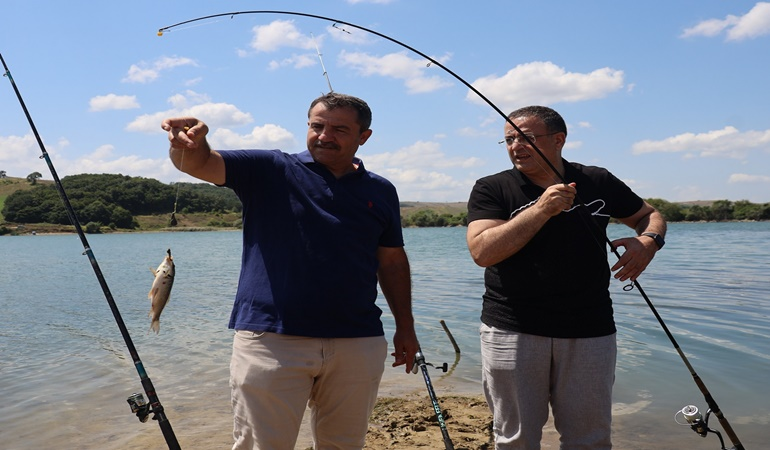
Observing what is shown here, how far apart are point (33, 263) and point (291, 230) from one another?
4261 cm

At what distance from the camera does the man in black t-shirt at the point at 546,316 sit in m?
3.17

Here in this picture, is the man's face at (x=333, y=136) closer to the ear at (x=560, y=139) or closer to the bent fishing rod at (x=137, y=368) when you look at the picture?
the ear at (x=560, y=139)

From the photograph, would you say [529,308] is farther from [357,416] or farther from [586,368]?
[357,416]

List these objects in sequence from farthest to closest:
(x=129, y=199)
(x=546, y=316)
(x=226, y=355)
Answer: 1. (x=226, y=355)
2. (x=129, y=199)
3. (x=546, y=316)

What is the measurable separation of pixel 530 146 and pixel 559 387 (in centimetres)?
117

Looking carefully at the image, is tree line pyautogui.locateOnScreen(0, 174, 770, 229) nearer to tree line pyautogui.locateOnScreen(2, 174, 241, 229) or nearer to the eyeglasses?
tree line pyautogui.locateOnScreen(2, 174, 241, 229)

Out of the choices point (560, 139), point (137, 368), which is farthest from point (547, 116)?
point (137, 368)

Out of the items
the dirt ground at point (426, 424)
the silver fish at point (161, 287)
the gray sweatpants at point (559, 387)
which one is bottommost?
the dirt ground at point (426, 424)

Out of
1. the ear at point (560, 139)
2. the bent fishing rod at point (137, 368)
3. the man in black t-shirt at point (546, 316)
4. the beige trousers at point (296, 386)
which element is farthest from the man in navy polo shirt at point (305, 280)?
the ear at point (560, 139)

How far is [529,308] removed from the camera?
126 inches

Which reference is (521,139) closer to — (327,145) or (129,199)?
(327,145)

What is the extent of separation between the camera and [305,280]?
295 cm

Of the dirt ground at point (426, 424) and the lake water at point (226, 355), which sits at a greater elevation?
the dirt ground at point (426, 424)

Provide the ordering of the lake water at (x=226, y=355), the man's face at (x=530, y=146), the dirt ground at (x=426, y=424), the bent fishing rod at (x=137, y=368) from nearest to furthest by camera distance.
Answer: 1. the bent fishing rod at (x=137, y=368)
2. the man's face at (x=530, y=146)
3. the dirt ground at (x=426, y=424)
4. the lake water at (x=226, y=355)
